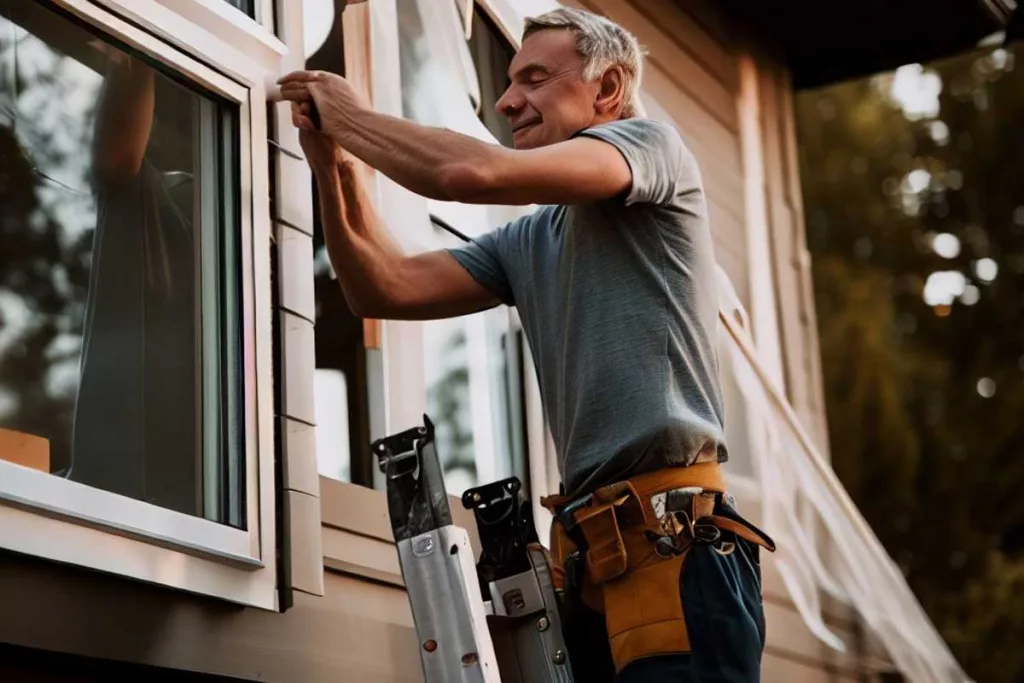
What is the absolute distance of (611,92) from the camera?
309 centimetres

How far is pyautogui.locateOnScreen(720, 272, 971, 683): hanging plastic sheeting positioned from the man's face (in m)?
1.65

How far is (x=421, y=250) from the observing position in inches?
139

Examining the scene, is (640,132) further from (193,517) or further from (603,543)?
(193,517)

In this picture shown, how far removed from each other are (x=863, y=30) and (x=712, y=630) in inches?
179

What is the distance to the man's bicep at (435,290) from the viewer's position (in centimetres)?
315

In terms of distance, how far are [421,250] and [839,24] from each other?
12.0 ft

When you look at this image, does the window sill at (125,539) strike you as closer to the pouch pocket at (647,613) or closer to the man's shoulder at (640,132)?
the pouch pocket at (647,613)

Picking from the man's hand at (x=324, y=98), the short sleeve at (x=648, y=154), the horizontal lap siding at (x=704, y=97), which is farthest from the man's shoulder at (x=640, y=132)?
the horizontal lap siding at (x=704, y=97)

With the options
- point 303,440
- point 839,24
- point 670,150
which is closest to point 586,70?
point 670,150

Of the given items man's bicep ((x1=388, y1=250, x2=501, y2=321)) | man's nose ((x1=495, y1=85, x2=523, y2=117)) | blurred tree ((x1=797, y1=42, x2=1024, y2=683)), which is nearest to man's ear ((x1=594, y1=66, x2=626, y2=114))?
man's nose ((x1=495, y1=85, x2=523, y2=117))

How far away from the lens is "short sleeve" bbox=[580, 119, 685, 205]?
2766mm

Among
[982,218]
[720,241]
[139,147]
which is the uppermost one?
[982,218]

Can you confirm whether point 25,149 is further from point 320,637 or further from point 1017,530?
point 1017,530

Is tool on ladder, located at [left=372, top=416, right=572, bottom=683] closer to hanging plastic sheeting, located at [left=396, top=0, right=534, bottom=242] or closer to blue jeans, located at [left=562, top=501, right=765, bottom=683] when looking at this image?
blue jeans, located at [left=562, top=501, right=765, bottom=683]
